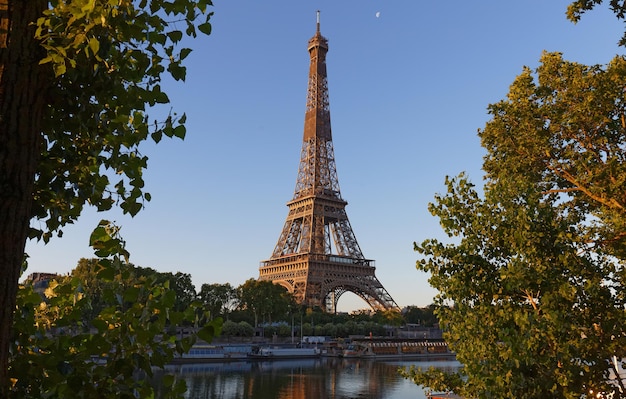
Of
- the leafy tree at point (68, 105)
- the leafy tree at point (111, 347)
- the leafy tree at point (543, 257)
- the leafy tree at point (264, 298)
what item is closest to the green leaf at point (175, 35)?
the leafy tree at point (68, 105)

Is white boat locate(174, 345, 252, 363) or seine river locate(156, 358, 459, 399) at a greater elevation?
white boat locate(174, 345, 252, 363)

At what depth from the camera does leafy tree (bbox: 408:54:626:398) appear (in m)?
9.41

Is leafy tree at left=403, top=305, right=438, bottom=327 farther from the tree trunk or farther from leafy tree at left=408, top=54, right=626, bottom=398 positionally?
the tree trunk

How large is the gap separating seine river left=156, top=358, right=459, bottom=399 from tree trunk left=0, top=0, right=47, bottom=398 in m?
33.8

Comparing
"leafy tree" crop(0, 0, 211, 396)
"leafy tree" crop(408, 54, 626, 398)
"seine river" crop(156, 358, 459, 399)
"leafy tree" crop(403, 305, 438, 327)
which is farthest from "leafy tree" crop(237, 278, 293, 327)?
"leafy tree" crop(0, 0, 211, 396)

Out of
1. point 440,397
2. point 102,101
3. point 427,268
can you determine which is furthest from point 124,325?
point 440,397

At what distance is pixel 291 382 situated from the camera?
1913 inches

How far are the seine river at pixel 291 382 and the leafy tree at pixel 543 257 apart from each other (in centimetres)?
2473

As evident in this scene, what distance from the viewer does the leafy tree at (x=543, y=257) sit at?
9406 millimetres

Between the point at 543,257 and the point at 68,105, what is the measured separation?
9.80 meters

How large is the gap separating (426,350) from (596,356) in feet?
304

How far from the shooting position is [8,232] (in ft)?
9.02

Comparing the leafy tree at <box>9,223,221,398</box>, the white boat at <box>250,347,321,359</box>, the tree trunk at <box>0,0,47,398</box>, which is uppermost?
the tree trunk at <box>0,0,47,398</box>

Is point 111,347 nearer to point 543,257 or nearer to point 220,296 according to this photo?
point 543,257
